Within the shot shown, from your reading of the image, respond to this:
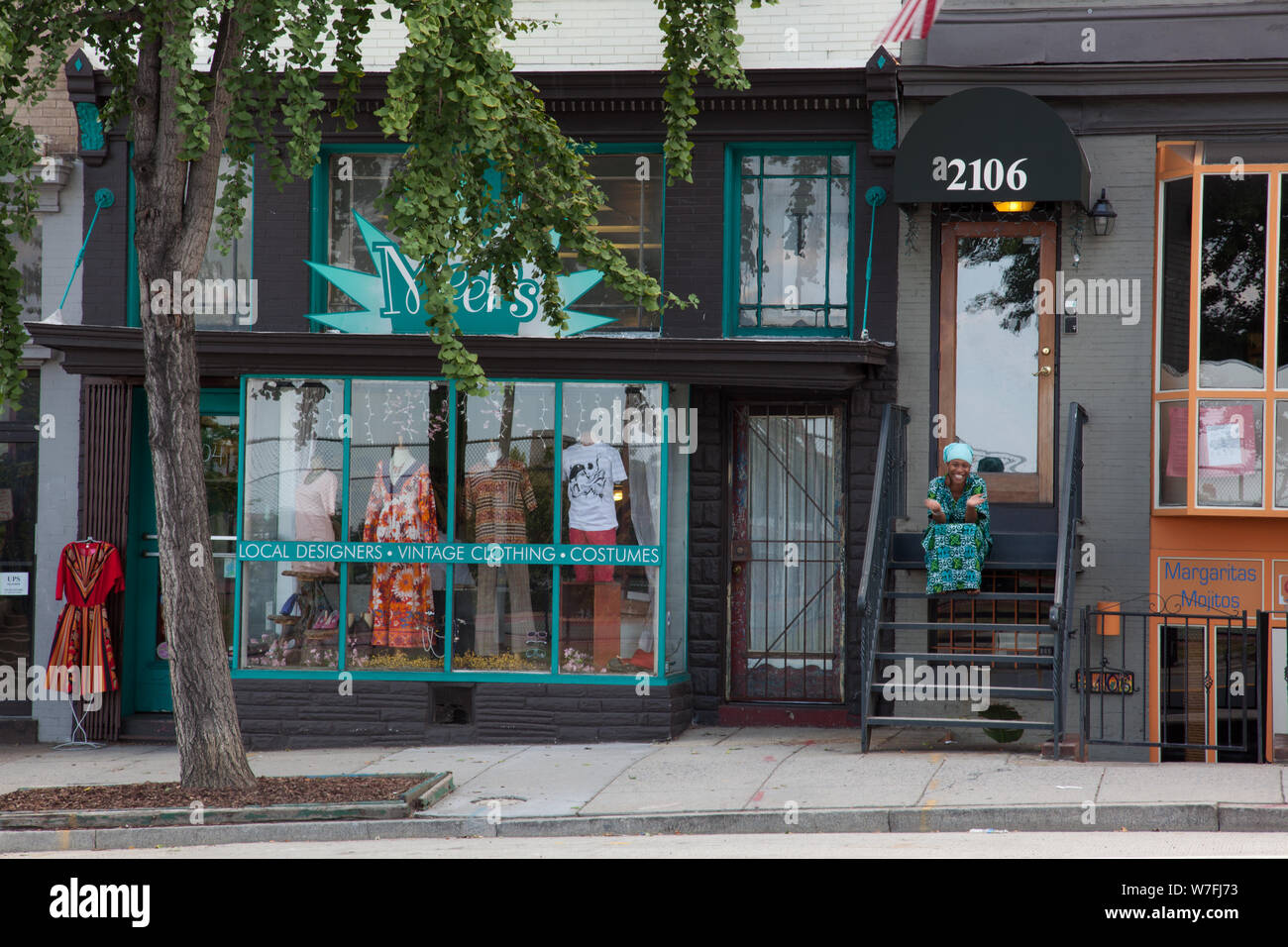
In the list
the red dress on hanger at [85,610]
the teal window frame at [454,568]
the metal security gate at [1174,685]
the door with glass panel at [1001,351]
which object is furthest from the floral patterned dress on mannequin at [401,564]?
the metal security gate at [1174,685]

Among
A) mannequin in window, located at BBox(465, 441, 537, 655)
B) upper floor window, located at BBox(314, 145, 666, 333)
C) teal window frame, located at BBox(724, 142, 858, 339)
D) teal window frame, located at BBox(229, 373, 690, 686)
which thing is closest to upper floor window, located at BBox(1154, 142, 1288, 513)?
teal window frame, located at BBox(724, 142, 858, 339)

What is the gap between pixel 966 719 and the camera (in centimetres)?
1130

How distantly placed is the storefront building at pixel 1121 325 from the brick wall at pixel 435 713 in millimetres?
2471

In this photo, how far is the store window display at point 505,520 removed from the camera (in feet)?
38.9

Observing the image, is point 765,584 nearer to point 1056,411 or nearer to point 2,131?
point 1056,411

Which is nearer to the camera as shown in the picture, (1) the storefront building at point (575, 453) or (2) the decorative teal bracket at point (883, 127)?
(2) the decorative teal bracket at point (883, 127)

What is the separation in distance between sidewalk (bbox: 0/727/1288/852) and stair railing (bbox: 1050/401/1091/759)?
0.47m

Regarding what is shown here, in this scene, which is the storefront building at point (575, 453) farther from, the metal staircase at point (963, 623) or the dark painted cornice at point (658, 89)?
the metal staircase at point (963, 623)

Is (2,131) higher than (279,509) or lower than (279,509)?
higher

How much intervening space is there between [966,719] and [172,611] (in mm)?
6019

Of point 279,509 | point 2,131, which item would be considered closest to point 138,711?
point 279,509

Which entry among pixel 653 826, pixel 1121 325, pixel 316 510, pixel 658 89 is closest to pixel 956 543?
pixel 1121 325

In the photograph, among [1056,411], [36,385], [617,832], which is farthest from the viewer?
[36,385]

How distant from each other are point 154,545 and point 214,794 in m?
4.28
